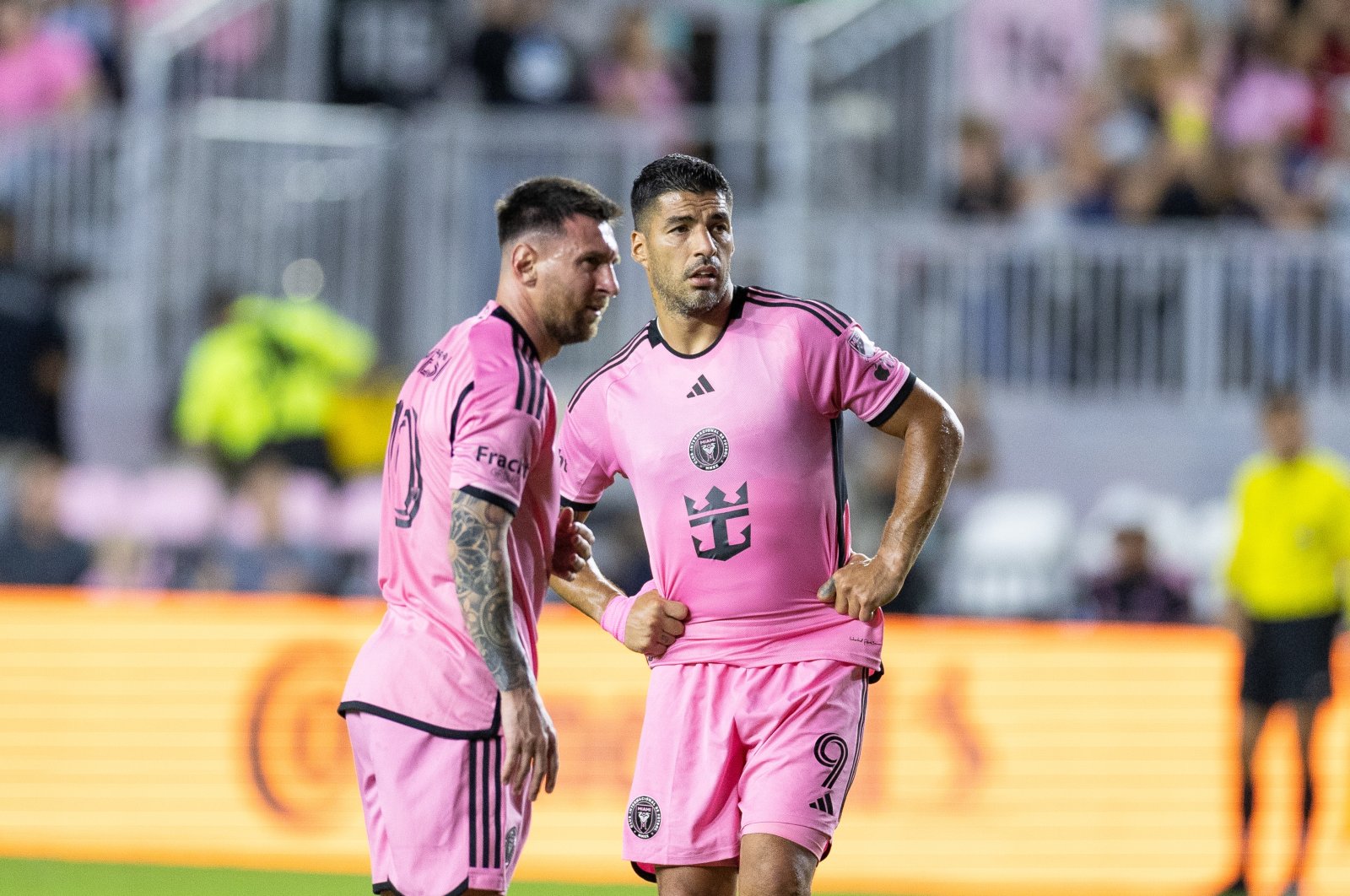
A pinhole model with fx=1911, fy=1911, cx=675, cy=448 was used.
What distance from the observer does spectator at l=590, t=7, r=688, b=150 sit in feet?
45.2

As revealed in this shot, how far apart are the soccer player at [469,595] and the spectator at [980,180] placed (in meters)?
8.67

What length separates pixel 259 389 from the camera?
12.3 meters

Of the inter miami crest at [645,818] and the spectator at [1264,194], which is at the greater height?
the spectator at [1264,194]

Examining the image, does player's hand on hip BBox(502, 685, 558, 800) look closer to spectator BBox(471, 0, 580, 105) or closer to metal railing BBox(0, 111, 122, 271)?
spectator BBox(471, 0, 580, 105)

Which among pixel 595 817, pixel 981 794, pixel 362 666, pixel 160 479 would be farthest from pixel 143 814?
pixel 362 666

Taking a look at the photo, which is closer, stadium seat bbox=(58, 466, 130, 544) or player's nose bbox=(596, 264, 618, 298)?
player's nose bbox=(596, 264, 618, 298)

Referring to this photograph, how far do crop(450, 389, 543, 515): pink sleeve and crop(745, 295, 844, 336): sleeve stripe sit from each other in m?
0.86

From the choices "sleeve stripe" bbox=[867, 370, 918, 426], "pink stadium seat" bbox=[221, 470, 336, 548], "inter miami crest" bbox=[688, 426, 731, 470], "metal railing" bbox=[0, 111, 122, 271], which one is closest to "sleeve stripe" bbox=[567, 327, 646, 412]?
"inter miami crest" bbox=[688, 426, 731, 470]

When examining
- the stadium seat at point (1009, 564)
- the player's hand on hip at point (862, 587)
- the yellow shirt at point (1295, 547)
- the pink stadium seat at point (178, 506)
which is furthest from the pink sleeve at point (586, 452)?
the pink stadium seat at point (178, 506)

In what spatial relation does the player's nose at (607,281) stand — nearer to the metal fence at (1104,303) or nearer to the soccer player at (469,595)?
the soccer player at (469,595)

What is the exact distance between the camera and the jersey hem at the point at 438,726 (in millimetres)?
4758

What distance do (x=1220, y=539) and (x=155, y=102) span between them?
319 inches

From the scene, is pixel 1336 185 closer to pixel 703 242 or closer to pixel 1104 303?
pixel 1104 303

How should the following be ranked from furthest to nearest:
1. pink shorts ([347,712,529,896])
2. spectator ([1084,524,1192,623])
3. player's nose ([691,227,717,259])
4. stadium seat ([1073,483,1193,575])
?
stadium seat ([1073,483,1193,575])
spectator ([1084,524,1192,623])
player's nose ([691,227,717,259])
pink shorts ([347,712,529,896])
